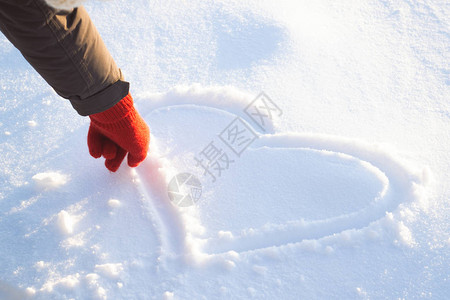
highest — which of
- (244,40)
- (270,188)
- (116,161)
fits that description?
(244,40)

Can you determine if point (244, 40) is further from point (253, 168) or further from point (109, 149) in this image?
point (109, 149)

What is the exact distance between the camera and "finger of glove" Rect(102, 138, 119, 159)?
133 cm

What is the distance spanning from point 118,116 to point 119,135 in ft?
0.24

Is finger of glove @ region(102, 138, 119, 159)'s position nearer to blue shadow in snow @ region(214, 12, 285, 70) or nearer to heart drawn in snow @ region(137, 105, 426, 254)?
heart drawn in snow @ region(137, 105, 426, 254)

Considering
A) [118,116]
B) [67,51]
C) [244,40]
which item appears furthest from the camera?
[244,40]

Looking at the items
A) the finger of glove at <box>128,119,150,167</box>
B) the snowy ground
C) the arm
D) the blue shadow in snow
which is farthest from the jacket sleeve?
the blue shadow in snow

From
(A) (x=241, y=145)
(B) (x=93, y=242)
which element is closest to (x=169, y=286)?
(B) (x=93, y=242)

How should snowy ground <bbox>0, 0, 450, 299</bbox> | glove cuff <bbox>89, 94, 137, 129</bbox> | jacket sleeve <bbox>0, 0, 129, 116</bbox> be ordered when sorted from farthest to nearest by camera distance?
1. glove cuff <bbox>89, 94, 137, 129</bbox>
2. snowy ground <bbox>0, 0, 450, 299</bbox>
3. jacket sleeve <bbox>0, 0, 129, 116</bbox>

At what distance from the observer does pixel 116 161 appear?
4.48ft

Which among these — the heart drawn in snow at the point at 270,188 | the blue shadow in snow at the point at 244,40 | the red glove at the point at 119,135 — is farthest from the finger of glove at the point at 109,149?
the blue shadow in snow at the point at 244,40

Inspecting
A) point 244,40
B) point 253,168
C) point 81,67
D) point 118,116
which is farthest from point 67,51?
point 244,40

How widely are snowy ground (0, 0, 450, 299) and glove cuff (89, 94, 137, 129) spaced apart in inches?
6.9

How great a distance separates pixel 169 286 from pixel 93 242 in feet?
0.88

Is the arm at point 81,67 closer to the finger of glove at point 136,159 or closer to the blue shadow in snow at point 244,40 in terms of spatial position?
the finger of glove at point 136,159
